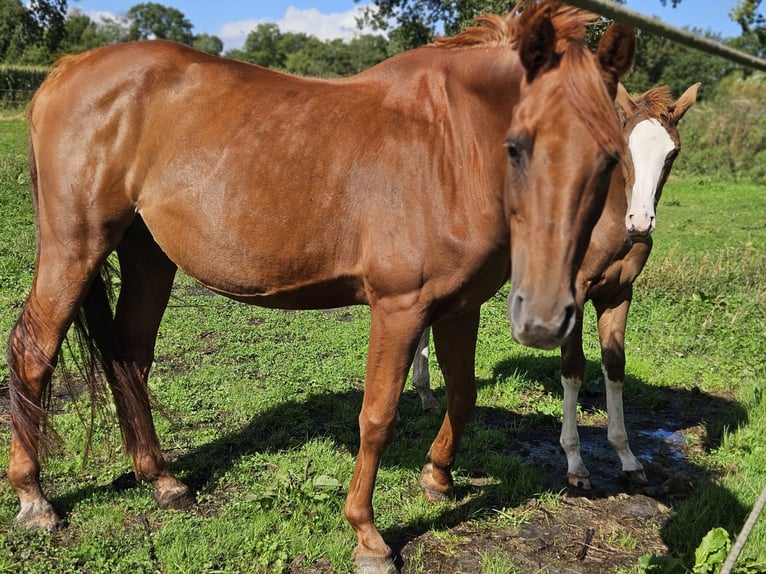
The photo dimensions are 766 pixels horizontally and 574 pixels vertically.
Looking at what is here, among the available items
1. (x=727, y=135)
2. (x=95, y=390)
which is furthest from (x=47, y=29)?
(x=95, y=390)

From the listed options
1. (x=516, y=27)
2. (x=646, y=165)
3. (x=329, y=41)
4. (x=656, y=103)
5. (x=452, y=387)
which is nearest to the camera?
(x=516, y=27)

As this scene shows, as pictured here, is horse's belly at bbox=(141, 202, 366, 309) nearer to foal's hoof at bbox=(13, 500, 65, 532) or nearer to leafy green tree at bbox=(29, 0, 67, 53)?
foal's hoof at bbox=(13, 500, 65, 532)

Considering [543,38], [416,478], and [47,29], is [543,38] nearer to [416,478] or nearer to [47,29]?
[416,478]

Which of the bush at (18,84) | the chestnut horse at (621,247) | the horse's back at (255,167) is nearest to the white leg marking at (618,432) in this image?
the chestnut horse at (621,247)

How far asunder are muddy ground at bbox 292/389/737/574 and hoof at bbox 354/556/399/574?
124 mm

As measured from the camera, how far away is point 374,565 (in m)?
2.75

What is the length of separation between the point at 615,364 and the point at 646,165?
1.24 meters

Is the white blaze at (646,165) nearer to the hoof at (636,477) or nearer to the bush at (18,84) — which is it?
the hoof at (636,477)

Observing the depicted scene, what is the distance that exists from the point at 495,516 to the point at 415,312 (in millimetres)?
1444

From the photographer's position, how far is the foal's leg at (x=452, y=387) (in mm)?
3109

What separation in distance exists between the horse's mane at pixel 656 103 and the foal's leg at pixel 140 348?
291cm

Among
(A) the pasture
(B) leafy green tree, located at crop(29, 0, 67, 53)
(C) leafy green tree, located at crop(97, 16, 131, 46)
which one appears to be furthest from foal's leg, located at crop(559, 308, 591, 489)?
(C) leafy green tree, located at crop(97, 16, 131, 46)

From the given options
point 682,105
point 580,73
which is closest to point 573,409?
point 682,105

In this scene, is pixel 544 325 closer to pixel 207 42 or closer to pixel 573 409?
pixel 573 409
